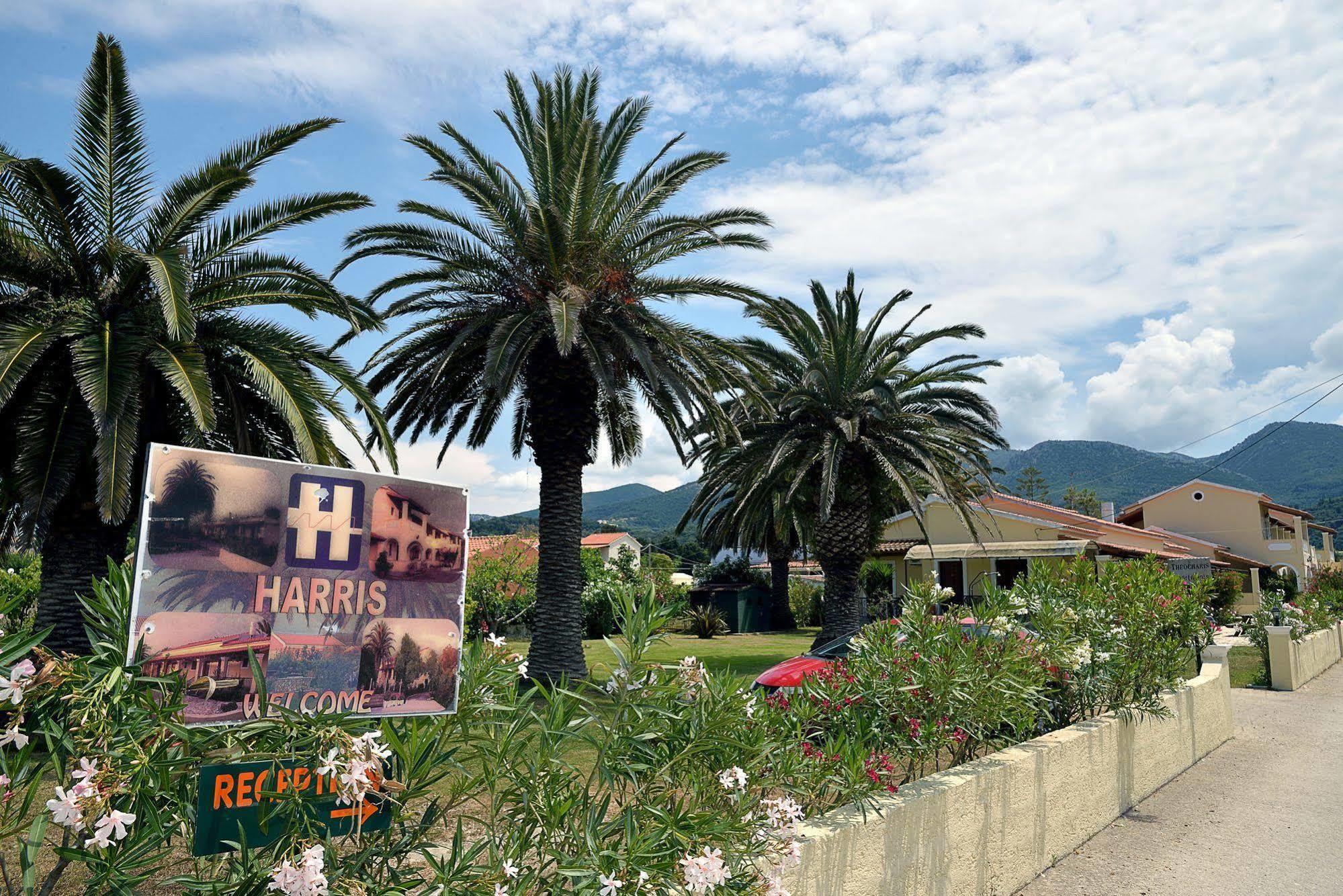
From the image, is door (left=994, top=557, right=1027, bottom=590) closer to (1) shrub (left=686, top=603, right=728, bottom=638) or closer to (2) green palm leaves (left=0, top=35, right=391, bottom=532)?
(1) shrub (left=686, top=603, right=728, bottom=638)

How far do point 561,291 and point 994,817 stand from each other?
369 inches

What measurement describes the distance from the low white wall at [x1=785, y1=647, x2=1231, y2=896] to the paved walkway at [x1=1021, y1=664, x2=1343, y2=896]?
227 millimetres

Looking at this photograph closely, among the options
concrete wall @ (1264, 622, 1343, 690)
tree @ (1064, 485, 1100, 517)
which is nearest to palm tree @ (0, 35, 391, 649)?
concrete wall @ (1264, 622, 1343, 690)

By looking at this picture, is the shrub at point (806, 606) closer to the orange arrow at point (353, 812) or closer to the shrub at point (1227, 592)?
the shrub at point (1227, 592)

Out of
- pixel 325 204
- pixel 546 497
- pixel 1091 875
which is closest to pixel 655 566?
pixel 546 497

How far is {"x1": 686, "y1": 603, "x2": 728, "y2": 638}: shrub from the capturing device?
3269cm

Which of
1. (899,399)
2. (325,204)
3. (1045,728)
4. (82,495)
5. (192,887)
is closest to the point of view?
(192,887)

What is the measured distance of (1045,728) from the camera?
790cm

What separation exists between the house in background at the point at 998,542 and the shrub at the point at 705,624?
6851 mm

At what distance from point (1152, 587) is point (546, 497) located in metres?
8.77

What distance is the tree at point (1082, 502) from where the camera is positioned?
271ft

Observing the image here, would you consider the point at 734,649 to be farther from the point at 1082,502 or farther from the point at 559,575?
the point at 1082,502

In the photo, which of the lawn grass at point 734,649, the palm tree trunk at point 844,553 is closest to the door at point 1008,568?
the lawn grass at point 734,649

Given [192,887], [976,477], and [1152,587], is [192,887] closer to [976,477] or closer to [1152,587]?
[1152,587]
